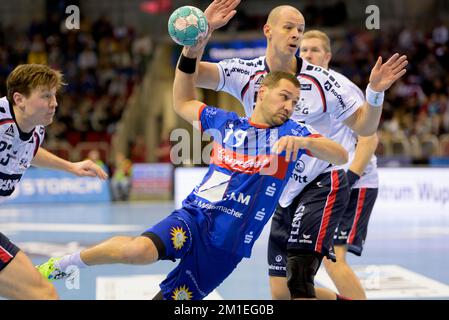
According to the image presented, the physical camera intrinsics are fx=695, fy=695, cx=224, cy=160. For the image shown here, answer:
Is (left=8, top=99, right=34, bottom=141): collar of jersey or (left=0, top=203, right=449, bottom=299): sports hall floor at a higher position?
(left=8, top=99, right=34, bottom=141): collar of jersey

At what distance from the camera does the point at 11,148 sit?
454cm

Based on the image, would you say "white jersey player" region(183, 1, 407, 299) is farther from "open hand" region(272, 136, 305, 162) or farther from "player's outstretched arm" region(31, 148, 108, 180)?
"open hand" region(272, 136, 305, 162)

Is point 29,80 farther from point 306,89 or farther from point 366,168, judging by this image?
point 366,168

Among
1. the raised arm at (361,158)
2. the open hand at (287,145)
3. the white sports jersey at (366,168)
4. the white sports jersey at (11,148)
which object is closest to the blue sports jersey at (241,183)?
the open hand at (287,145)

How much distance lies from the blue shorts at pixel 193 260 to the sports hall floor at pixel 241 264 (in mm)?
2273

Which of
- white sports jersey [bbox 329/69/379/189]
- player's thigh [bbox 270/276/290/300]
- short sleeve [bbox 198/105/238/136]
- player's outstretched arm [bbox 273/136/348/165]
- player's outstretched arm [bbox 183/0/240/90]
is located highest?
player's outstretched arm [bbox 183/0/240/90]

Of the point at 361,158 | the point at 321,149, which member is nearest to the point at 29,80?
the point at 321,149

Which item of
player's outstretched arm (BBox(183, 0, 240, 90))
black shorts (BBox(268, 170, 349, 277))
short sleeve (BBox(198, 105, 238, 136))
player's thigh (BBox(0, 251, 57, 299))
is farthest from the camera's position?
black shorts (BBox(268, 170, 349, 277))

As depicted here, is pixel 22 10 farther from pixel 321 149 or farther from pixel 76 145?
pixel 321 149

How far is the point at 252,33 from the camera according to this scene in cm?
2317

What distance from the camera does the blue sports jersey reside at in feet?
14.6

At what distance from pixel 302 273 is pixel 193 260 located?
0.90 meters

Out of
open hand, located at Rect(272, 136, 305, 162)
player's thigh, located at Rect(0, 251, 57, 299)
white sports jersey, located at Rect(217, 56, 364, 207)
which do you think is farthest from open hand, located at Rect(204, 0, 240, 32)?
player's thigh, located at Rect(0, 251, 57, 299)

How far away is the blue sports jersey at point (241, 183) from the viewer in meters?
4.44
